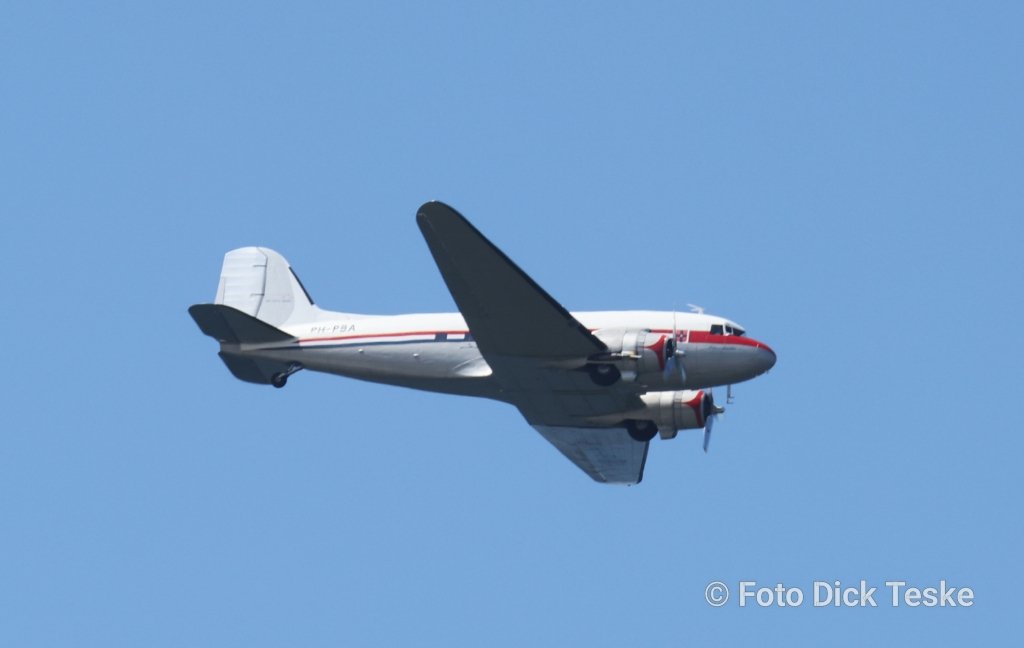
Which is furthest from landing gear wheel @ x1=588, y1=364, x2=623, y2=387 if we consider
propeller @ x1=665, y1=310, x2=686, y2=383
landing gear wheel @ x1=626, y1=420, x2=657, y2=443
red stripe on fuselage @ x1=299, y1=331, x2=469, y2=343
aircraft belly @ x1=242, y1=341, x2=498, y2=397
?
landing gear wheel @ x1=626, y1=420, x2=657, y2=443

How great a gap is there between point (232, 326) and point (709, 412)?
968cm

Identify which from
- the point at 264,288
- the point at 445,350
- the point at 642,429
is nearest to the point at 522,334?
the point at 445,350

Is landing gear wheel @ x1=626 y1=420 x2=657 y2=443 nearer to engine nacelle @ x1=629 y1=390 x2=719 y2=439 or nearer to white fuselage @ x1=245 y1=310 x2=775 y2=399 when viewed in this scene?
engine nacelle @ x1=629 y1=390 x2=719 y2=439

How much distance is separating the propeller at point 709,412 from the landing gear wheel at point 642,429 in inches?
40.5

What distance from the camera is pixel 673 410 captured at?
100 ft

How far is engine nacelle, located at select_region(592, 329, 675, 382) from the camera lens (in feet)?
91.2

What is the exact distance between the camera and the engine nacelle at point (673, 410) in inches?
1203

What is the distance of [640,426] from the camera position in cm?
3077

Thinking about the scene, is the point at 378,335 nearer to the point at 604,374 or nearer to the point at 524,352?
the point at 524,352

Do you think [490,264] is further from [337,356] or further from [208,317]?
[208,317]

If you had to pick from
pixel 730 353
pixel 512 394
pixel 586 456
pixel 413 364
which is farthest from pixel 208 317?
pixel 730 353

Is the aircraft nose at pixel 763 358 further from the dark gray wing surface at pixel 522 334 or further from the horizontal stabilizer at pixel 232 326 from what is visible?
the horizontal stabilizer at pixel 232 326

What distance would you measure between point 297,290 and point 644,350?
9.03 metres

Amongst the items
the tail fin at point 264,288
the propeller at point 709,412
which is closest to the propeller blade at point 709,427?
the propeller at point 709,412
